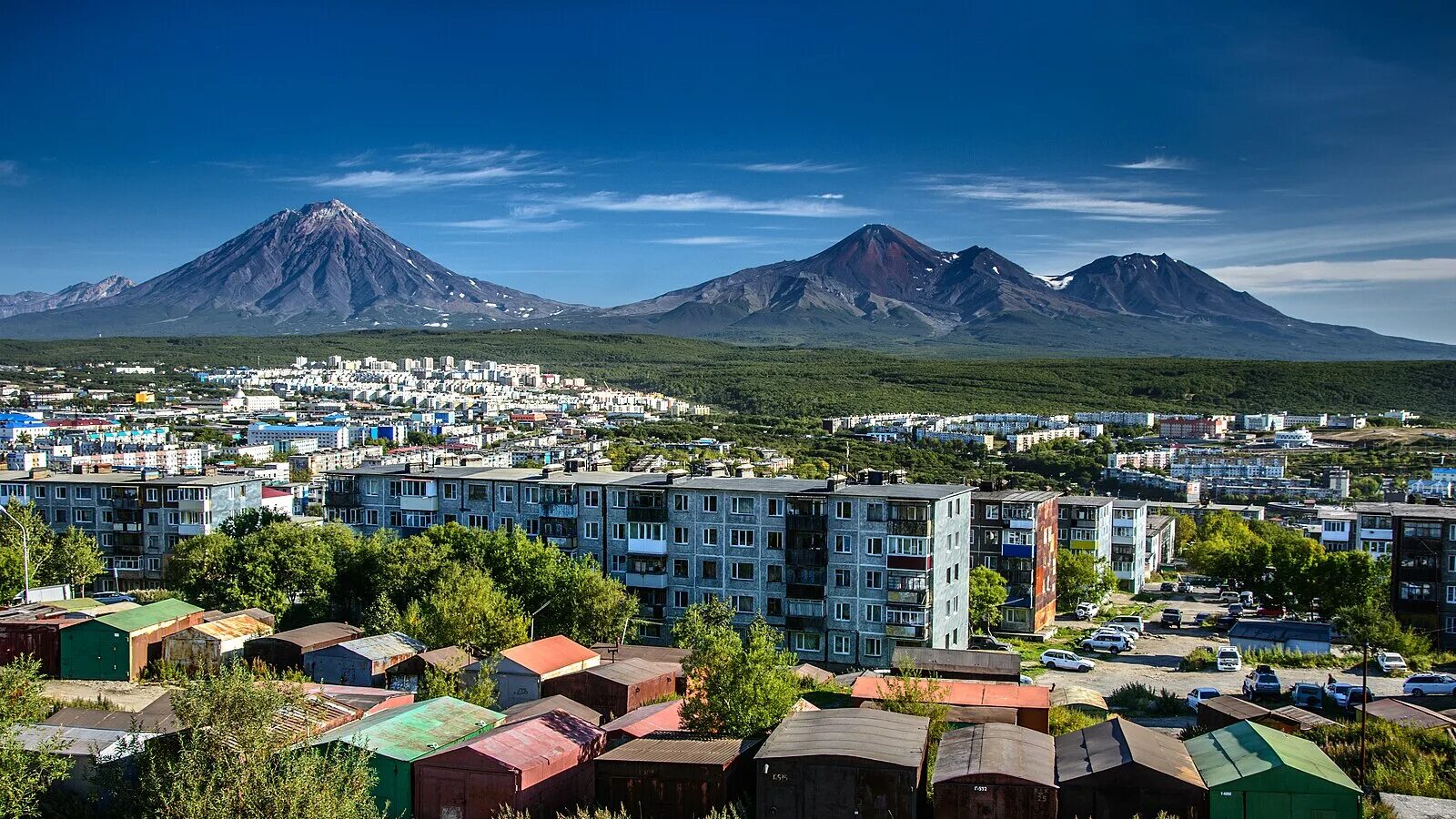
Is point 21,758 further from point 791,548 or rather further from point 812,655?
point 812,655

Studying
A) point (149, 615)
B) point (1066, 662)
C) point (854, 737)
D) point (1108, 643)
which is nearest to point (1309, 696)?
point (1066, 662)

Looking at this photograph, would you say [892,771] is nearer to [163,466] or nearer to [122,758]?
[122,758]

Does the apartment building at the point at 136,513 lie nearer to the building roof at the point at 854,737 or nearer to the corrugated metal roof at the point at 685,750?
the corrugated metal roof at the point at 685,750

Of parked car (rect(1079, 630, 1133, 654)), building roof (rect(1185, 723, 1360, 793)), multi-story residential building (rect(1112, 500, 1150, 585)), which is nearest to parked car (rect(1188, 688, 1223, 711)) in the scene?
building roof (rect(1185, 723, 1360, 793))

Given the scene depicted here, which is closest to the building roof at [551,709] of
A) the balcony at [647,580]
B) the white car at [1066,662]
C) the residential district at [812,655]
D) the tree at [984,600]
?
the residential district at [812,655]

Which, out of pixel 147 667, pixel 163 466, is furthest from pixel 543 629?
pixel 163 466
